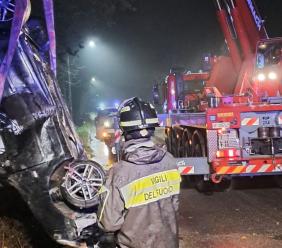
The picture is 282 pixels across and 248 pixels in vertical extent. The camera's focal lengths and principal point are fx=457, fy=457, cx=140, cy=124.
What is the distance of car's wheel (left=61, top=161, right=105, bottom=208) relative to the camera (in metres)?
4.06

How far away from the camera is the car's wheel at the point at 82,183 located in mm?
4062

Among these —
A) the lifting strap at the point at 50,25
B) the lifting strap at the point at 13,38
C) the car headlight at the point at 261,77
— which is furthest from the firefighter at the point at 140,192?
the car headlight at the point at 261,77

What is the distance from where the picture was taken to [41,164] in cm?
405

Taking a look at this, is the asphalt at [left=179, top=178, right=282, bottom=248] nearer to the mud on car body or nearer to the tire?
the tire

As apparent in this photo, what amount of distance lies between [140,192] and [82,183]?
5.35 feet

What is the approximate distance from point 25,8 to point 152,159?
2.22 metres

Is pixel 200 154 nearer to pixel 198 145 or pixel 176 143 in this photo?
pixel 198 145

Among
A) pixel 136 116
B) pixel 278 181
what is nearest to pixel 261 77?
pixel 278 181

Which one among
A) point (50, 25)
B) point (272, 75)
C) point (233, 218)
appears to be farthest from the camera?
point (272, 75)

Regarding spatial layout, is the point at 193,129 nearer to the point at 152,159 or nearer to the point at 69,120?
the point at 69,120

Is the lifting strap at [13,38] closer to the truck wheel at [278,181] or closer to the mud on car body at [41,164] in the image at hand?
the mud on car body at [41,164]

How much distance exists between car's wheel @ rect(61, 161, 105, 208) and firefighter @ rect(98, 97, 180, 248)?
1414mm

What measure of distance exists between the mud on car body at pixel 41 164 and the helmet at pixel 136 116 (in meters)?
1.43

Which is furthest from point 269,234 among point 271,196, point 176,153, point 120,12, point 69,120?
point 120,12
